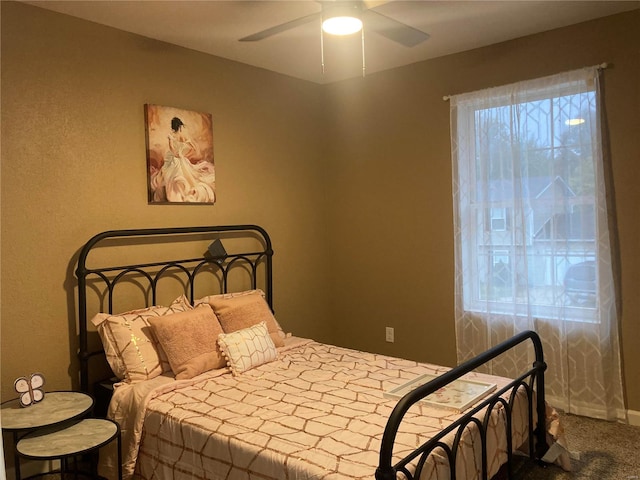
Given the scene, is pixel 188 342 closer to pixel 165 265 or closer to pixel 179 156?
pixel 165 265

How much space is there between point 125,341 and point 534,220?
267 centimetres

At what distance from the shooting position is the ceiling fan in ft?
7.68

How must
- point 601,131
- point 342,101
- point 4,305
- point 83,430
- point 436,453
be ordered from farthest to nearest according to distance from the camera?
point 342,101, point 601,131, point 4,305, point 83,430, point 436,453

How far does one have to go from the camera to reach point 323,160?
468 centimetres

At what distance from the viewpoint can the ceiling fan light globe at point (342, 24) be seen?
240cm

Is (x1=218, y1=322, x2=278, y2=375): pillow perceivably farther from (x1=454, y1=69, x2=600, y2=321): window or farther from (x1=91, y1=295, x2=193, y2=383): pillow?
(x1=454, y1=69, x2=600, y2=321): window

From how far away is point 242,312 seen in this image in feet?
10.5

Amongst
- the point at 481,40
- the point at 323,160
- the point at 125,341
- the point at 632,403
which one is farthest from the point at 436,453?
the point at 323,160

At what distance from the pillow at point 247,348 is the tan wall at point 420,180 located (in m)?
1.50

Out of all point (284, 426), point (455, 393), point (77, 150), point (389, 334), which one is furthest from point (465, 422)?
point (77, 150)

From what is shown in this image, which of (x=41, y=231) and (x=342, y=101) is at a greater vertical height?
(x=342, y=101)

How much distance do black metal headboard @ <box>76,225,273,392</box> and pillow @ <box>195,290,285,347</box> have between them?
255 millimetres

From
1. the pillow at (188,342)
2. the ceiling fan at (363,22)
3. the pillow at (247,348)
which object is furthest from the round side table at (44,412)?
the ceiling fan at (363,22)

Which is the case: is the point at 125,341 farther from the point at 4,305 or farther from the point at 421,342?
the point at 421,342
